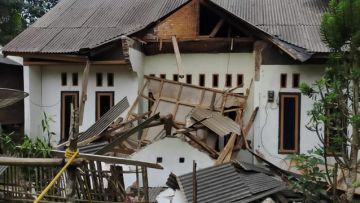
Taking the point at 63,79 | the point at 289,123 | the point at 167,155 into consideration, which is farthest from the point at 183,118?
the point at 63,79

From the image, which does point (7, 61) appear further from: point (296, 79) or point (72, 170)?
point (72, 170)

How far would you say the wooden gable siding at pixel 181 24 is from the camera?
13.1 meters

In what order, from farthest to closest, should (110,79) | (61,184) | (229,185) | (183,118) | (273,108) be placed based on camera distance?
(110,79) < (273,108) < (183,118) < (229,185) < (61,184)

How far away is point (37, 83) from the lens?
13.8m

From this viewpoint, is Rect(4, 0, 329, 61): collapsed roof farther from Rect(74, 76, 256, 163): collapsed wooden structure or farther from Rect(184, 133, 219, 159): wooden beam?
Rect(184, 133, 219, 159): wooden beam

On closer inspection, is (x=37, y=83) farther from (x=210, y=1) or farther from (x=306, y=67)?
(x=306, y=67)

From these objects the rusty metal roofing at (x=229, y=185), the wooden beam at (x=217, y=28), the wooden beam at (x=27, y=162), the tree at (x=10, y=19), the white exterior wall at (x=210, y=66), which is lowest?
the rusty metal roofing at (x=229, y=185)

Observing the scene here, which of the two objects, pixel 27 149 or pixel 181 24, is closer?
pixel 27 149

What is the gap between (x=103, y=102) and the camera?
44.7 ft

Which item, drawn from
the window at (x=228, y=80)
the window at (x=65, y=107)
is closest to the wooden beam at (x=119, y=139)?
the window at (x=228, y=80)

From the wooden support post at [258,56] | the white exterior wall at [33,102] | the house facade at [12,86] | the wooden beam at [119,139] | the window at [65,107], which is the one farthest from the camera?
the house facade at [12,86]

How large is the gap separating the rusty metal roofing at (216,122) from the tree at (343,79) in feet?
8.72

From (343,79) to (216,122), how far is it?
348 cm

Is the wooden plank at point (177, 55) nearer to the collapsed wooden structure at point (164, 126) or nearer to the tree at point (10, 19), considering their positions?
the collapsed wooden structure at point (164, 126)
